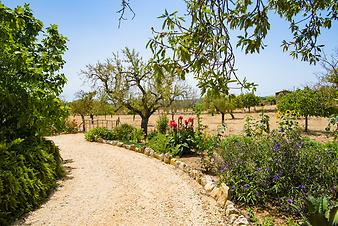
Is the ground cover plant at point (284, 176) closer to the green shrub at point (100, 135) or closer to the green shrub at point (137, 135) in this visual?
the green shrub at point (137, 135)

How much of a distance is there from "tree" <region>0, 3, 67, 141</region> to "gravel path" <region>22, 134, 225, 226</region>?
1.78m

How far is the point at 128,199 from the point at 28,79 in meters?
3.26

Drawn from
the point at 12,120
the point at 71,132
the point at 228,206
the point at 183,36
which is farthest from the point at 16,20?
the point at 71,132

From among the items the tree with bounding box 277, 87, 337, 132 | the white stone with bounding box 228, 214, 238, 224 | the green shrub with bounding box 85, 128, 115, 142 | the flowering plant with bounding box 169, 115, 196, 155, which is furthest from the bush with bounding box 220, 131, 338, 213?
the tree with bounding box 277, 87, 337, 132

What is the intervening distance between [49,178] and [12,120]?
1.70 metres

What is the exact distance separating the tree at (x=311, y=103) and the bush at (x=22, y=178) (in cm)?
1693

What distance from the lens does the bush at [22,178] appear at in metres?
4.94

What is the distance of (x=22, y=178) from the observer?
5246mm

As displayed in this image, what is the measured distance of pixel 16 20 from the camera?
3684 millimetres

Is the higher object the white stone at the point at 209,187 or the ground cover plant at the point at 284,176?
the ground cover plant at the point at 284,176

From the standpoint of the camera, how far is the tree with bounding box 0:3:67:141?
5.34 meters

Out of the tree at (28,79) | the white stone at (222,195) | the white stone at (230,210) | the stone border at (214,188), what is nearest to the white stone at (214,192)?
the stone border at (214,188)

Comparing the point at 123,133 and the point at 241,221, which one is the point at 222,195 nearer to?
the point at 241,221

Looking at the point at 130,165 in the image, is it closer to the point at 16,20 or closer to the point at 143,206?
the point at 143,206
